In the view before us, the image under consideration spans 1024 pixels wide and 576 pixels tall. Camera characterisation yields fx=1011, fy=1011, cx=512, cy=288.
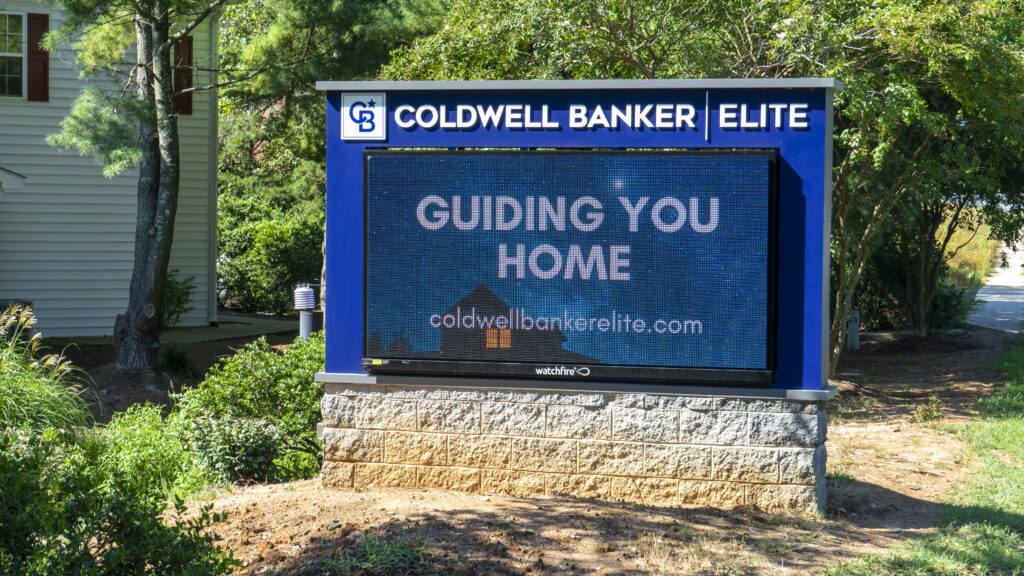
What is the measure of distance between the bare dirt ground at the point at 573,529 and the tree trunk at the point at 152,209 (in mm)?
7217

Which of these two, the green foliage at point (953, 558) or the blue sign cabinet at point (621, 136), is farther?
the blue sign cabinet at point (621, 136)

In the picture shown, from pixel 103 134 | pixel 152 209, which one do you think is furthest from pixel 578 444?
pixel 152 209

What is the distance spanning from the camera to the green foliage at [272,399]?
7898 mm

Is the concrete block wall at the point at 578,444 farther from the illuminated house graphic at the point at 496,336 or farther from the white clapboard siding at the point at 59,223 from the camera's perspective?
the white clapboard siding at the point at 59,223

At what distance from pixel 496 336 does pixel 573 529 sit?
1307 mm

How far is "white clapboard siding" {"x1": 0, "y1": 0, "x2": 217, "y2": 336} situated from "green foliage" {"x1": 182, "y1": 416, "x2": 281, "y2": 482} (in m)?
10.3

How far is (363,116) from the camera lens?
21.2 feet

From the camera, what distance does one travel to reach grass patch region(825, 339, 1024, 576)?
205 inches

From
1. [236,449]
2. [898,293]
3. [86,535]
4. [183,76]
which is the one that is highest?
[183,76]

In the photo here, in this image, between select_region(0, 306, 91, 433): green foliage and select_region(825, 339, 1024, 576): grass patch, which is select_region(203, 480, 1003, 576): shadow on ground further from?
select_region(0, 306, 91, 433): green foliage

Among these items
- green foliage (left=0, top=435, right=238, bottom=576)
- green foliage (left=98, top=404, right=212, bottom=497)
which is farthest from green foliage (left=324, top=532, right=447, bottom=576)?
green foliage (left=98, top=404, right=212, bottom=497)

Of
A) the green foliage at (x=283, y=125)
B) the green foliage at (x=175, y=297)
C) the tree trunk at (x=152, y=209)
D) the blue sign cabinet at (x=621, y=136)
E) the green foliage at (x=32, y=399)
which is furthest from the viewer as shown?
the green foliage at (x=175, y=297)

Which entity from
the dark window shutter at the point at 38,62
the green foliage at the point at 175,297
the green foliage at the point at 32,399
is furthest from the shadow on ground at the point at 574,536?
the dark window shutter at the point at 38,62

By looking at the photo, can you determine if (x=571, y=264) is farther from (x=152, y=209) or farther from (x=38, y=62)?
(x=38, y=62)
